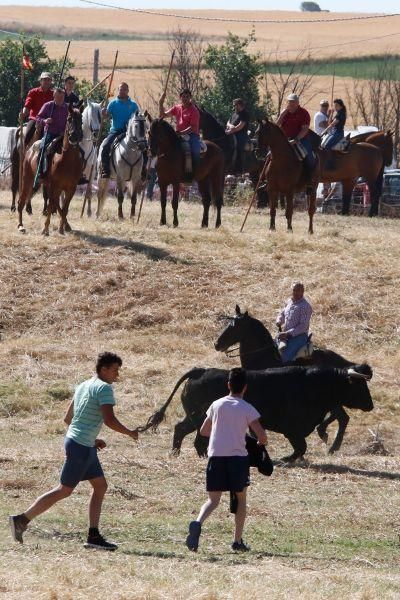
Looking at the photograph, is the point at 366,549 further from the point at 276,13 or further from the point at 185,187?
the point at 276,13

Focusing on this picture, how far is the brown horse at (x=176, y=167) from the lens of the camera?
1059 inches

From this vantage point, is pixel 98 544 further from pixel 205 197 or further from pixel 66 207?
pixel 205 197

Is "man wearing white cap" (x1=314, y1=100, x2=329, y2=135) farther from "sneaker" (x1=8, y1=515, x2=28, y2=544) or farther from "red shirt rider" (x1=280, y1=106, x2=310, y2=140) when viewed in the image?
"sneaker" (x1=8, y1=515, x2=28, y2=544)

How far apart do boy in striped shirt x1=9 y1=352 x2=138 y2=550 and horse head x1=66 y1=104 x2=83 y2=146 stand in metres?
13.7

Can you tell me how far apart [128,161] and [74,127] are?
334 cm

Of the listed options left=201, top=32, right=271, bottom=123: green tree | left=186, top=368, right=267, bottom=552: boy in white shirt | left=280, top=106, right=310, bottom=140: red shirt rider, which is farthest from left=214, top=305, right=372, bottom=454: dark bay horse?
left=201, top=32, right=271, bottom=123: green tree

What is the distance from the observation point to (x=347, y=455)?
1692 centimetres

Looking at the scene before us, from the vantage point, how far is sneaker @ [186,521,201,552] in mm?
11273

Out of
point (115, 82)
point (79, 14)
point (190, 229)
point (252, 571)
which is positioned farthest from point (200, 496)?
point (79, 14)

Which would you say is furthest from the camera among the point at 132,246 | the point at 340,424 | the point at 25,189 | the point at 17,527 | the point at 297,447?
the point at 25,189

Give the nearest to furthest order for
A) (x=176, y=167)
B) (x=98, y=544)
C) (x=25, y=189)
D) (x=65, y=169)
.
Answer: (x=98, y=544) → (x=65, y=169) → (x=25, y=189) → (x=176, y=167)

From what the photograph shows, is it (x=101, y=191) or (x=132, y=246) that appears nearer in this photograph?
(x=132, y=246)

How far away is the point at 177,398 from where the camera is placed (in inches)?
770

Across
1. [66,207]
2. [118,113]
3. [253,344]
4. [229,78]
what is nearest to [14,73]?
[229,78]
